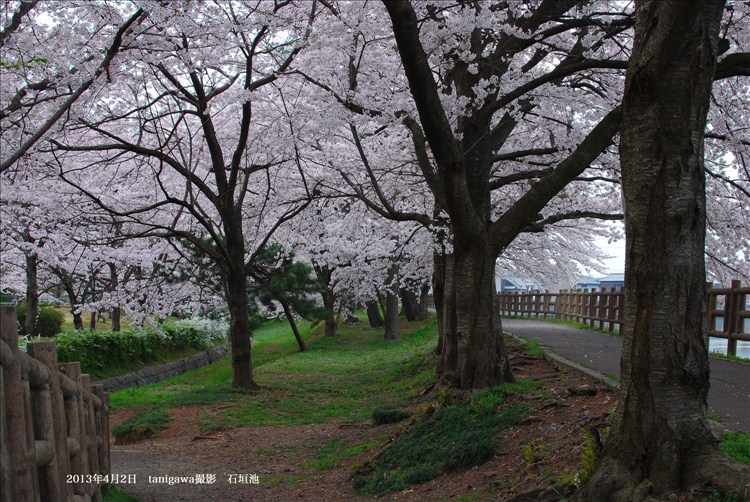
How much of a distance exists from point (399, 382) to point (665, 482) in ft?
36.9

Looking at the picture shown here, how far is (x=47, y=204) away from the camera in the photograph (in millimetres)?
15609

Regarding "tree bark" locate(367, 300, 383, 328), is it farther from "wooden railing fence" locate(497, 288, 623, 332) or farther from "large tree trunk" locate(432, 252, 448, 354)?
"large tree trunk" locate(432, 252, 448, 354)

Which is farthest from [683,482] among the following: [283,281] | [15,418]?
[283,281]

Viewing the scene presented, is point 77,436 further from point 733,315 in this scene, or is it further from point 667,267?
point 733,315

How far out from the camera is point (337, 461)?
845 centimetres

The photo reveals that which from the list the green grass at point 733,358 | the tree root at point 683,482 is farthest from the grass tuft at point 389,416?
the green grass at point 733,358

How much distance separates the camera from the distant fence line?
12549mm

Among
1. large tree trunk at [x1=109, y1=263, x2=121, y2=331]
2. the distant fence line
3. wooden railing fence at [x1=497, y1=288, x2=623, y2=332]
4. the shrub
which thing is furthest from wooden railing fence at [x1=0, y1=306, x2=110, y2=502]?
large tree trunk at [x1=109, y1=263, x2=121, y2=331]

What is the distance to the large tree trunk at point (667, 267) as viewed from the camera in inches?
162

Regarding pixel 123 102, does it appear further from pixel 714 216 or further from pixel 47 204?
pixel 714 216

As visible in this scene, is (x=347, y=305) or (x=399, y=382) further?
(x=347, y=305)

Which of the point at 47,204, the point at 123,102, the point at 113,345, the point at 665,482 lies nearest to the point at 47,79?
the point at 123,102

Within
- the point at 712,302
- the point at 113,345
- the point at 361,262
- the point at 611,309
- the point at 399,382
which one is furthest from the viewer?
the point at 361,262

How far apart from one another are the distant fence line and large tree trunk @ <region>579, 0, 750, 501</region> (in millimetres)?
8356
